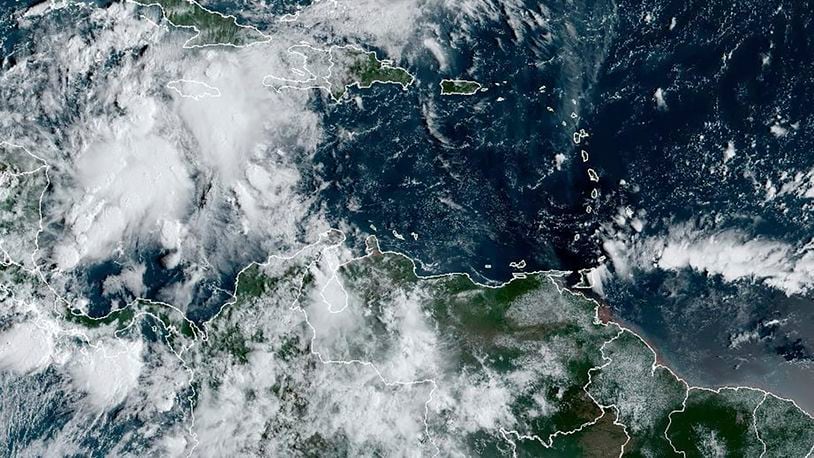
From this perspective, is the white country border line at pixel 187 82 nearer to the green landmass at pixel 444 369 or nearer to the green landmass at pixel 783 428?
the green landmass at pixel 444 369

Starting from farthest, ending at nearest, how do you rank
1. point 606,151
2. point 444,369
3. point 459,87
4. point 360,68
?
point 444,369
point 360,68
point 459,87
point 606,151

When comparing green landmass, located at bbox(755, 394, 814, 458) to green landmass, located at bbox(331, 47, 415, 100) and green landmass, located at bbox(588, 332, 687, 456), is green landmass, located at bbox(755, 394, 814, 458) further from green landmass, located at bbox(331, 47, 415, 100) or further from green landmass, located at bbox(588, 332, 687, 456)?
green landmass, located at bbox(331, 47, 415, 100)

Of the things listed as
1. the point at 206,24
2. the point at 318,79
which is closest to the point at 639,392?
the point at 318,79

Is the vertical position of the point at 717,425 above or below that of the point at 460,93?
below

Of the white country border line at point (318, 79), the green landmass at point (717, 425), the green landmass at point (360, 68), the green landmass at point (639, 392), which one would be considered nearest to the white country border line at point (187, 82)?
the white country border line at point (318, 79)

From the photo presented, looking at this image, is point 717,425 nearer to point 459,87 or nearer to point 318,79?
point 459,87

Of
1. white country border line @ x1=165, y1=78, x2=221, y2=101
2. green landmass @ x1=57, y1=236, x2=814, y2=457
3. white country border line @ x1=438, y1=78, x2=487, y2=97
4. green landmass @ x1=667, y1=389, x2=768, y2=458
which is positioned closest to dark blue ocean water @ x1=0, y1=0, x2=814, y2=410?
white country border line @ x1=438, y1=78, x2=487, y2=97
